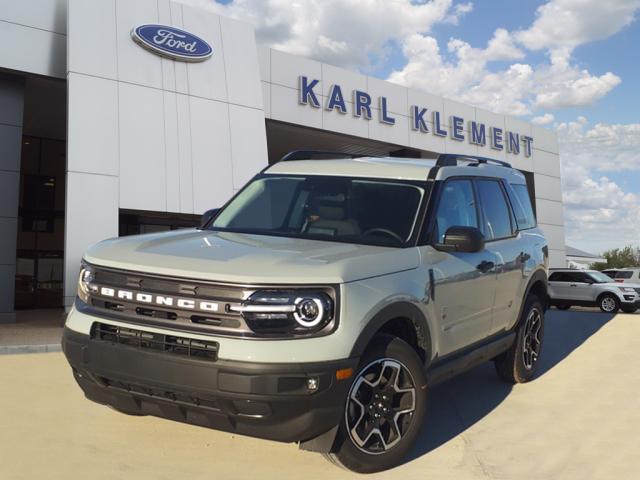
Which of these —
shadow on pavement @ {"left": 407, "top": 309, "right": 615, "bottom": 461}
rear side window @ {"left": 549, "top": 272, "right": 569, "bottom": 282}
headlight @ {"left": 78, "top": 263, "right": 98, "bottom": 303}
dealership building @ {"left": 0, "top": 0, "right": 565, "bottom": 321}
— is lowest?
shadow on pavement @ {"left": 407, "top": 309, "right": 615, "bottom": 461}

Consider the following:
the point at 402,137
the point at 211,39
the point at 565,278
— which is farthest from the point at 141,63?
the point at 565,278

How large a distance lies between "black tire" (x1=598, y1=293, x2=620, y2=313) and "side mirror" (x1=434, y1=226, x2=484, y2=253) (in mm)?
20261

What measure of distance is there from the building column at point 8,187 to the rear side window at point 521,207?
11.7 meters

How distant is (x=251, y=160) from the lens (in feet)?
50.4

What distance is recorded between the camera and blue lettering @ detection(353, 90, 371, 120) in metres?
20.5

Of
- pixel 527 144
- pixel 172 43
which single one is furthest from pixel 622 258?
pixel 172 43

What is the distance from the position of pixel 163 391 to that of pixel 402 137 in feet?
65.4

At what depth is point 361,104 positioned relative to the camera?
68.0 ft

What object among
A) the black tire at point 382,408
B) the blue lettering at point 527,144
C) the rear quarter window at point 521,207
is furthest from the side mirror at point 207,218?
the blue lettering at point 527,144

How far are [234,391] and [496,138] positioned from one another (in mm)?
25369

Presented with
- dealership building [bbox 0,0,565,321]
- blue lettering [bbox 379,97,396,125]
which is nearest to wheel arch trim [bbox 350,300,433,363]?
dealership building [bbox 0,0,565,321]

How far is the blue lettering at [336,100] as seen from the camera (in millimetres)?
19766

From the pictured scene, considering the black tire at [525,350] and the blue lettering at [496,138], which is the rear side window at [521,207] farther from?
the blue lettering at [496,138]

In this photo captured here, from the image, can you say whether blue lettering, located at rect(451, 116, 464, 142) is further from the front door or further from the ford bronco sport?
the ford bronco sport
